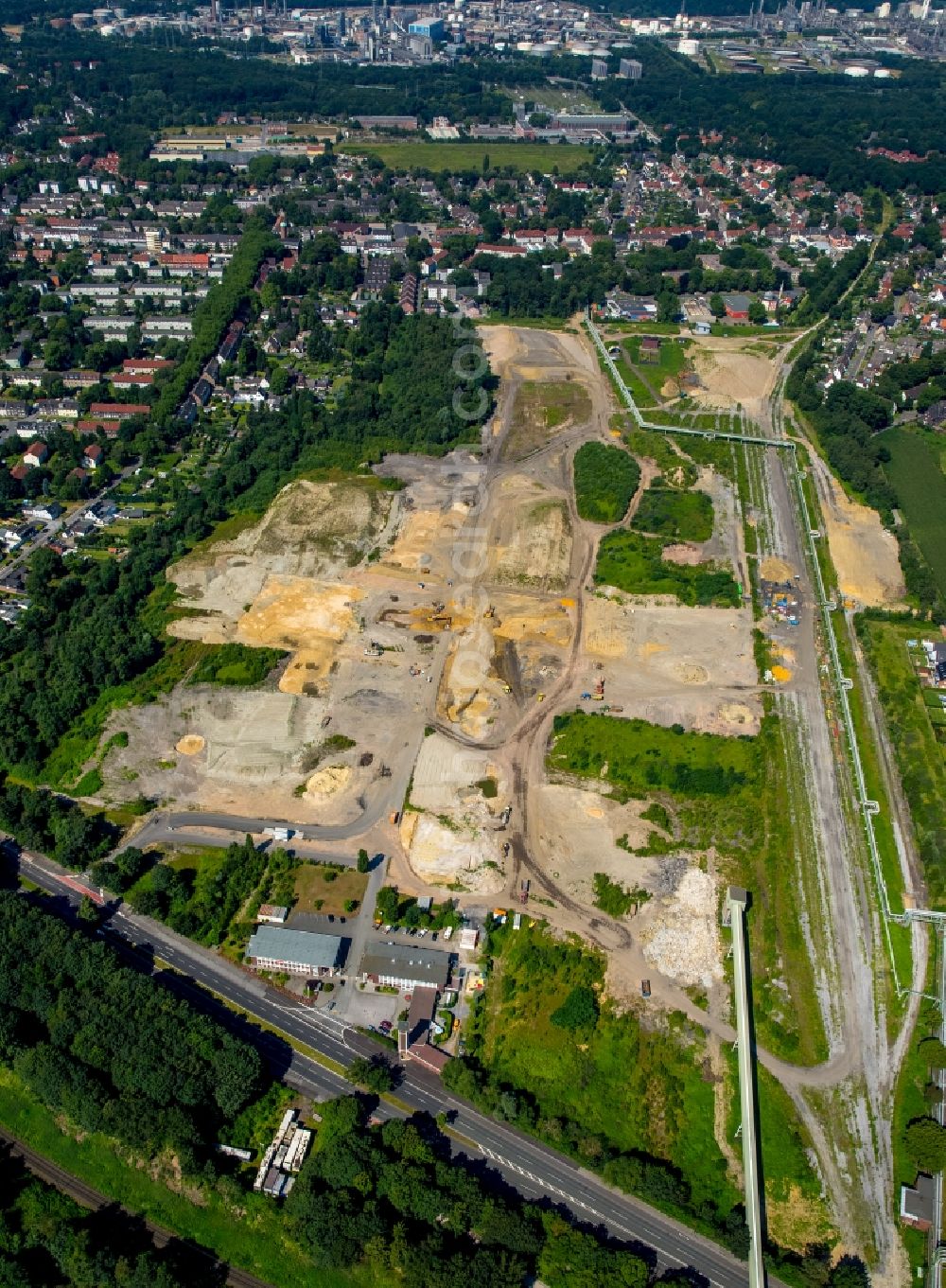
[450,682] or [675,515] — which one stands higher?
[675,515]

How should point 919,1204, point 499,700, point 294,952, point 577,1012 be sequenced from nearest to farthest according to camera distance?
point 919,1204
point 577,1012
point 294,952
point 499,700

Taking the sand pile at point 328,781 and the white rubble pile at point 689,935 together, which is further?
the sand pile at point 328,781

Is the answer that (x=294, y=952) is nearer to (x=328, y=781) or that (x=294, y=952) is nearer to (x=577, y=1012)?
(x=328, y=781)

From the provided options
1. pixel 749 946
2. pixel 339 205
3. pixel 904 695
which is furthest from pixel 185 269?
pixel 749 946

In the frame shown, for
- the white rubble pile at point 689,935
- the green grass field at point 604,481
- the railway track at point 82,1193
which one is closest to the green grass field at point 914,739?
the white rubble pile at point 689,935

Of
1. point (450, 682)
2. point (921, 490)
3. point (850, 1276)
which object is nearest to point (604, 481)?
point (450, 682)

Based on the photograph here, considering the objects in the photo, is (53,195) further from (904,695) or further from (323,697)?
(904,695)

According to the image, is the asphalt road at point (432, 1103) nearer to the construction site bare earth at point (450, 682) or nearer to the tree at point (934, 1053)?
the construction site bare earth at point (450, 682)
